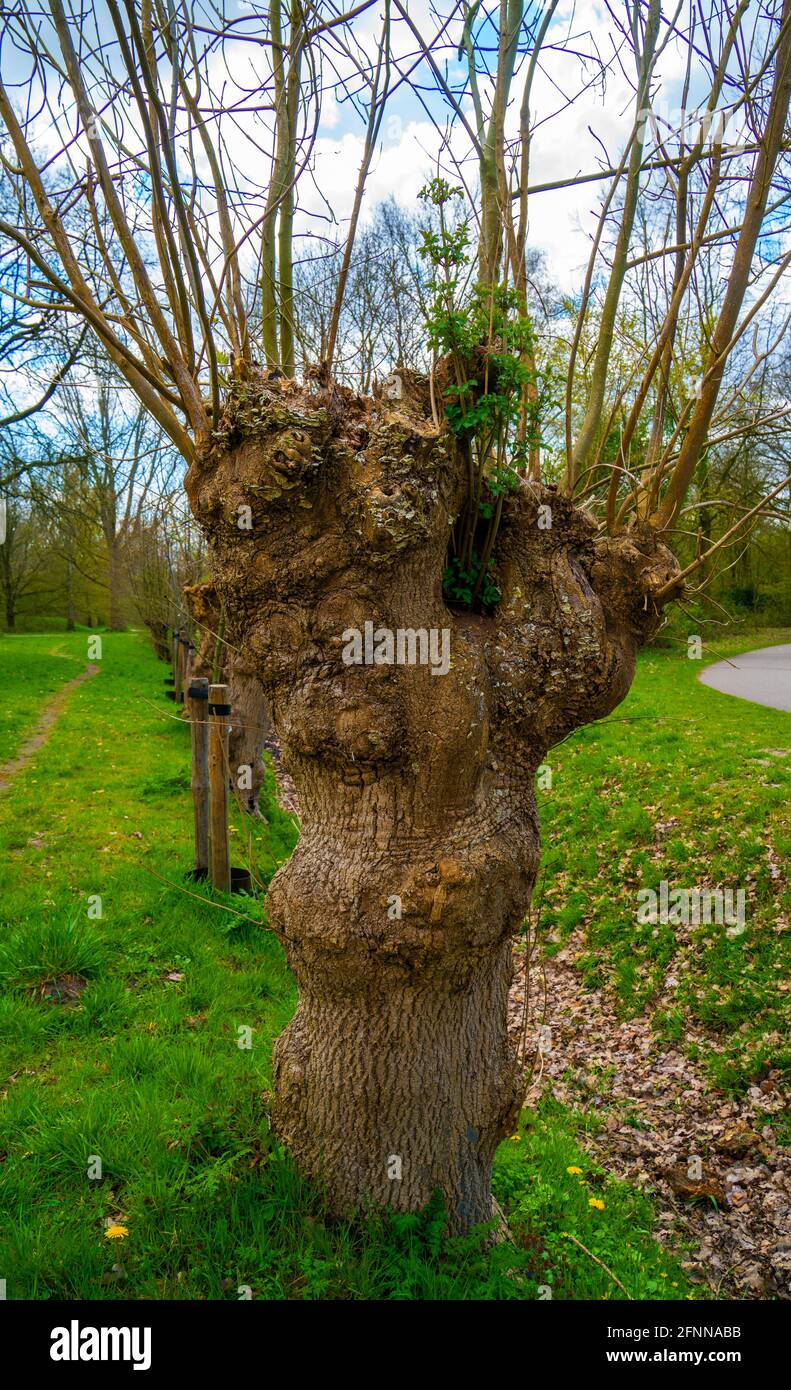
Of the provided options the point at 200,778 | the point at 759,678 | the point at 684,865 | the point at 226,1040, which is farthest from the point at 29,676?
the point at 226,1040

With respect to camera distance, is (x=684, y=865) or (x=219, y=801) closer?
(x=219, y=801)

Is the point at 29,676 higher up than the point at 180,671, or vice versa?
the point at 180,671

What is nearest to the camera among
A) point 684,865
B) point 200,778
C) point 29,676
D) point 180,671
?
point 200,778

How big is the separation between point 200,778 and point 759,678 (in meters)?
13.2

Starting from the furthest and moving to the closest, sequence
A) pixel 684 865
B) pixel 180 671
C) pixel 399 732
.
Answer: pixel 180 671, pixel 684 865, pixel 399 732

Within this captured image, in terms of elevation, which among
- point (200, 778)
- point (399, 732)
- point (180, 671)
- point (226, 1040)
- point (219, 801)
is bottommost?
point (226, 1040)

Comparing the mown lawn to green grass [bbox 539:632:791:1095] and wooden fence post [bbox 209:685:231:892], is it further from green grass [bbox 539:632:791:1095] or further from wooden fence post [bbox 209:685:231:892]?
wooden fence post [bbox 209:685:231:892]

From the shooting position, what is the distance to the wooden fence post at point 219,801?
6000 millimetres

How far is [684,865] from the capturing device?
6922mm

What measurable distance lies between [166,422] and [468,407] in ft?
3.75

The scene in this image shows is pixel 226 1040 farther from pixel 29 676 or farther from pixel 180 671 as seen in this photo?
pixel 29 676

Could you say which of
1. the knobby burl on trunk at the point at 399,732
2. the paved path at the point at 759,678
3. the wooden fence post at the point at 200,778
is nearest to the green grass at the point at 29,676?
the wooden fence post at the point at 200,778

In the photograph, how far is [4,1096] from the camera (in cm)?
348
